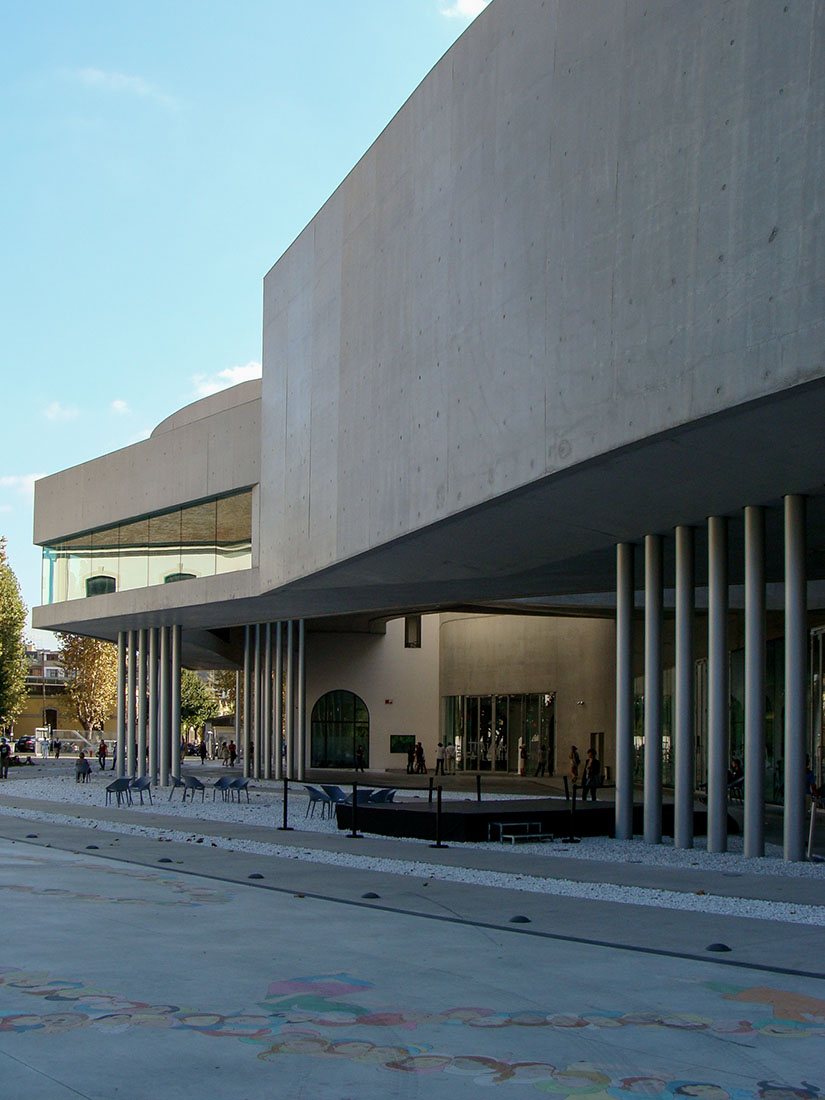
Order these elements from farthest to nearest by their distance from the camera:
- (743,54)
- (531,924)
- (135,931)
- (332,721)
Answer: (332,721)
(743,54)
(531,924)
(135,931)

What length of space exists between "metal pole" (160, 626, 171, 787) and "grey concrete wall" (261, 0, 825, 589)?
16.9 metres

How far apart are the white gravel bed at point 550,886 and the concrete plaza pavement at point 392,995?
19.5 inches

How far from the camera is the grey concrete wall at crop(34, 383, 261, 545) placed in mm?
30125

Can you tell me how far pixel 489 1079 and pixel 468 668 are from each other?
149 ft

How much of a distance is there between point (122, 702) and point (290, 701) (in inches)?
226

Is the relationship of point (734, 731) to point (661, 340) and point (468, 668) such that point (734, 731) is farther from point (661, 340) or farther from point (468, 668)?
point (661, 340)

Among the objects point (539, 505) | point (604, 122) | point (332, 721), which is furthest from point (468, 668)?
point (604, 122)

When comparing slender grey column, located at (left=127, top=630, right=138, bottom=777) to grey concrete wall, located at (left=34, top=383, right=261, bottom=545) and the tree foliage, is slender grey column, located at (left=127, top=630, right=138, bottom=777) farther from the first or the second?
the tree foliage

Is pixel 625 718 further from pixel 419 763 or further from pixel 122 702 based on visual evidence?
pixel 419 763

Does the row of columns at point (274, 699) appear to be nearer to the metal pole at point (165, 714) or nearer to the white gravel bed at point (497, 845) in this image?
the metal pole at point (165, 714)

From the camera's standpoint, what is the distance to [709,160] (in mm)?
11711

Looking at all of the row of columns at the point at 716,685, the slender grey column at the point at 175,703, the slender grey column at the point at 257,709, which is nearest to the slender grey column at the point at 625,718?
the row of columns at the point at 716,685

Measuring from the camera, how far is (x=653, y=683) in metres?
18.9

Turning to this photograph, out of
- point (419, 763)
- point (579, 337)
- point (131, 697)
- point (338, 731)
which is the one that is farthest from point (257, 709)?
point (579, 337)
